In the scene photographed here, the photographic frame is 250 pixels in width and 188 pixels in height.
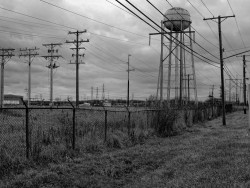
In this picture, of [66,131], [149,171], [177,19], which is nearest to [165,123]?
[66,131]

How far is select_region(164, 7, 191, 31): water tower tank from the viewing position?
40.2 metres

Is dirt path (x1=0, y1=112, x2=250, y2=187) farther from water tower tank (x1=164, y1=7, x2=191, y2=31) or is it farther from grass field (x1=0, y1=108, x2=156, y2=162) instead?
water tower tank (x1=164, y1=7, x2=191, y2=31)

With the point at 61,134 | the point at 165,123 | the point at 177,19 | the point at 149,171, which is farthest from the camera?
the point at 177,19

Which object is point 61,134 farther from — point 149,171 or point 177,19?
point 177,19

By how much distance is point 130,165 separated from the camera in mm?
11312

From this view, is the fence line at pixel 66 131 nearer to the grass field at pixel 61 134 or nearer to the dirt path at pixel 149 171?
the grass field at pixel 61 134

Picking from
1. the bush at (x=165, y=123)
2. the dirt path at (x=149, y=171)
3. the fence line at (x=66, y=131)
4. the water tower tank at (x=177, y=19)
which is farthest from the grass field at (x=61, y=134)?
the water tower tank at (x=177, y=19)

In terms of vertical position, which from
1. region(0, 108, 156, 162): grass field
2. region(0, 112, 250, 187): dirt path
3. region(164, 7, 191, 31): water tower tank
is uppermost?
region(164, 7, 191, 31): water tower tank

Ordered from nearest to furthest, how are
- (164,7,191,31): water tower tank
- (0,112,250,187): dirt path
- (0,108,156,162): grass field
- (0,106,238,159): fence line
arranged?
(0,112,250,187): dirt path, (0,106,238,159): fence line, (0,108,156,162): grass field, (164,7,191,31): water tower tank

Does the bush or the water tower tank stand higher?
the water tower tank

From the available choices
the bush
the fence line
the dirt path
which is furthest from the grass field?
the bush

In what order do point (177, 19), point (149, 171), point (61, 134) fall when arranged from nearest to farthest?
point (149, 171) < point (61, 134) < point (177, 19)

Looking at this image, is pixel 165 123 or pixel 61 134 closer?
pixel 61 134

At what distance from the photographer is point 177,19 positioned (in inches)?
1585
